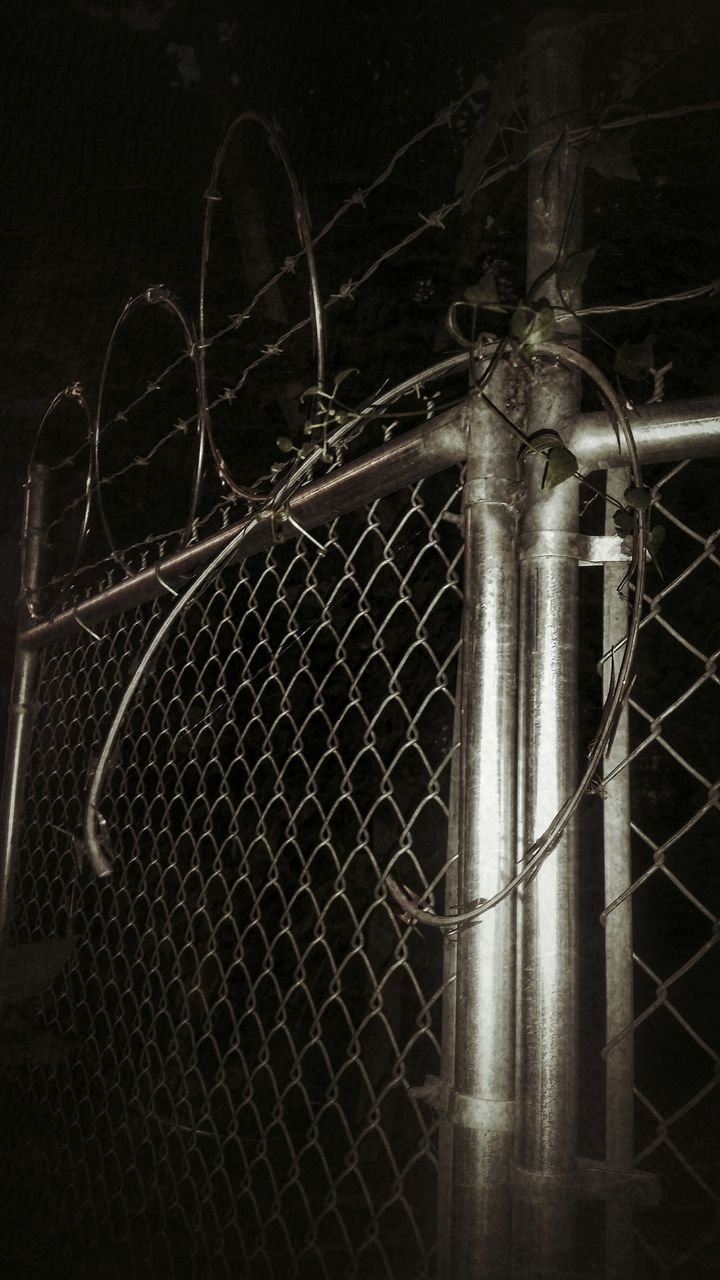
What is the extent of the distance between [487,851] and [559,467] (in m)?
0.39

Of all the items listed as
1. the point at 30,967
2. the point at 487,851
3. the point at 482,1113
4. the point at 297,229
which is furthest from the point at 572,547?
the point at 30,967

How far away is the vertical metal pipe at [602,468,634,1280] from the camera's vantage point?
3.11ft

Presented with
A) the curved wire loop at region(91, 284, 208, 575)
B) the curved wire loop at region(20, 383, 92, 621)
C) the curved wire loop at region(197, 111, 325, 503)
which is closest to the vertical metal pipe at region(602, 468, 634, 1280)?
the curved wire loop at region(197, 111, 325, 503)

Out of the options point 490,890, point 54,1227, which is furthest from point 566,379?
point 54,1227

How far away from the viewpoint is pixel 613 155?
3.23 ft

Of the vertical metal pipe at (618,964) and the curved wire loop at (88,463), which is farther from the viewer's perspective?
the curved wire loop at (88,463)

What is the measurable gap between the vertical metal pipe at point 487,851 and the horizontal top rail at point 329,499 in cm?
6

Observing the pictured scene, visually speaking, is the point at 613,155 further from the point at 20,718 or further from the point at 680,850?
the point at 680,850

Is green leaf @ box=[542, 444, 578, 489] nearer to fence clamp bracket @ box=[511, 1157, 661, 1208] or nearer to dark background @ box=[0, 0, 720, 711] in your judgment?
fence clamp bracket @ box=[511, 1157, 661, 1208]

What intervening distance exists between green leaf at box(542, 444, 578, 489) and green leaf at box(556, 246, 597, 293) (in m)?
0.19

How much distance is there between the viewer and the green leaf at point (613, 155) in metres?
0.98

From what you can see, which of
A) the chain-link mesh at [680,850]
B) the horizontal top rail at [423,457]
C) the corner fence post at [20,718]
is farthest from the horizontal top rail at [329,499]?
the chain-link mesh at [680,850]

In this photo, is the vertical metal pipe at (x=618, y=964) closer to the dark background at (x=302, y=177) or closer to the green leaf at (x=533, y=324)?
the green leaf at (x=533, y=324)

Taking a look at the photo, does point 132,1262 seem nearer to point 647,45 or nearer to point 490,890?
point 490,890
